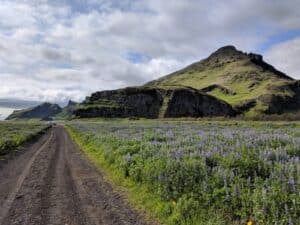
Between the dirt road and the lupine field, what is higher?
the lupine field

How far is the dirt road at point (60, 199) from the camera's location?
405 inches

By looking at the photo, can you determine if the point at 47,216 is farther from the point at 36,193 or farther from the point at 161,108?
the point at 161,108

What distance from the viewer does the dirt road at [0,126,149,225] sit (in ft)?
33.8

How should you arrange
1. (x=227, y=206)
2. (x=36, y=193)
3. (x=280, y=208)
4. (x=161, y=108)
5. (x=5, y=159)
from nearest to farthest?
(x=280, y=208) < (x=227, y=206) < (x=36, y=193) < (x=5, y=159) < (x=161, y=108)

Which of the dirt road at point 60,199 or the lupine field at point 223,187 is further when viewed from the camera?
the dirt road at point 60,199

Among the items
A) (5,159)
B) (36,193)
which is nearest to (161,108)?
(5,159)

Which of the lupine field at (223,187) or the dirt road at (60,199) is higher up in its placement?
the lupine field at (223,187)

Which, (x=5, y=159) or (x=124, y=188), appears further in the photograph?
(x=5, y=159)

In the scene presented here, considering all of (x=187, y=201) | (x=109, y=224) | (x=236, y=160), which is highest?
(x=236, y=160)

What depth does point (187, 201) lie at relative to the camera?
9500 mm

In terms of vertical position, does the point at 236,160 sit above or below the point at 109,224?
above

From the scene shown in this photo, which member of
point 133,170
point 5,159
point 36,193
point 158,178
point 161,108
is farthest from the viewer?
point 161,108

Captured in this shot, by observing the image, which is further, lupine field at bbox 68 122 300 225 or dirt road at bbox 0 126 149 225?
dirt road at bbox 0 126 149 225

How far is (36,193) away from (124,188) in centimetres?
328
